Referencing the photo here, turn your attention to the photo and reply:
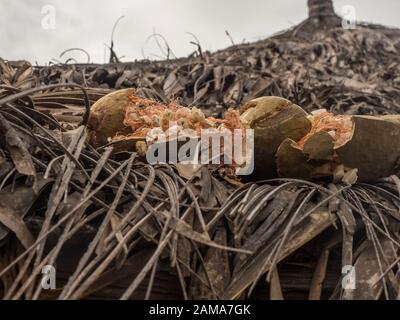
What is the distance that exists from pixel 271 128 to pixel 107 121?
0.51 meters

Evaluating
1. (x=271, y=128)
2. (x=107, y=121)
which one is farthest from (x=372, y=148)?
(x=107, y=121)

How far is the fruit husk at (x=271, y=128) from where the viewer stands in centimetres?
146

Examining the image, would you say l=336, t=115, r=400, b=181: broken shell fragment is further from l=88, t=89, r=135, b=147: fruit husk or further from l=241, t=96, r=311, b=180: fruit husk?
l=88, t=89, r=135, b=147: fruit husk

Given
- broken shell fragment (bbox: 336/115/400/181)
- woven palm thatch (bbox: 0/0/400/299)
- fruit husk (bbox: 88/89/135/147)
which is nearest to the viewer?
woven palm thatch (bbox: 0/0/400/299)

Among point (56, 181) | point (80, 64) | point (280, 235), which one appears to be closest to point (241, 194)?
point (280, 235)

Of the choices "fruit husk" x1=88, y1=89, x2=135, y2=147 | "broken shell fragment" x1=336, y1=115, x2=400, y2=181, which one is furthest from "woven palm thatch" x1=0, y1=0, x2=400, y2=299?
"fruit husk" x1=88, y1=89, x2=135, y2=147

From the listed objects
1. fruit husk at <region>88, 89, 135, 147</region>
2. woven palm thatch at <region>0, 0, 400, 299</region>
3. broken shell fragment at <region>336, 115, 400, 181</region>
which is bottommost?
woven palm thatch at <region>0, 0, 400, 299</region>

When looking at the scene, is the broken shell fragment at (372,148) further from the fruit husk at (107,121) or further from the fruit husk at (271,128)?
the fruit husk at (107,121)

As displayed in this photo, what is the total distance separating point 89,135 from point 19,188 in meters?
0.47

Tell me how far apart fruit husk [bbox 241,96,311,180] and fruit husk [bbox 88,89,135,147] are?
38 centimetres

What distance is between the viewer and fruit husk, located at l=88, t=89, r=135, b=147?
159cm

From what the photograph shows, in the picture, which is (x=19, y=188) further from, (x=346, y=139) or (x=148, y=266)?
(x=346, y=139)

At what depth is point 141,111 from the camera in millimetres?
1655

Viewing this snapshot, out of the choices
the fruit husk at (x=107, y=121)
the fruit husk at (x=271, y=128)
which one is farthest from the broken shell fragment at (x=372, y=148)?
the fruit husk at (x=107, y=121)
